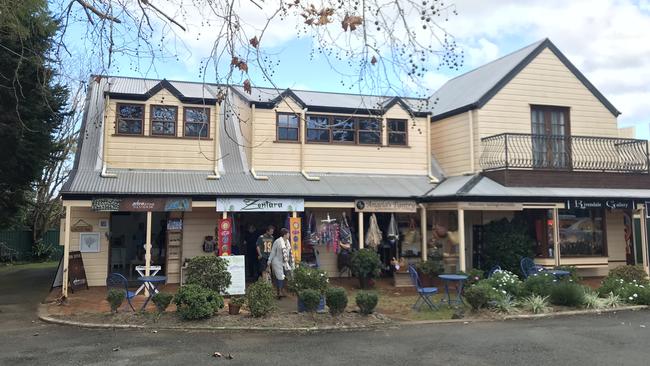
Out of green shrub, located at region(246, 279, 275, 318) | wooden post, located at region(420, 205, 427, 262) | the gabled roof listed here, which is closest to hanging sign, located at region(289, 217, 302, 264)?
wooden post, located at region(420, 205, 427, 262)

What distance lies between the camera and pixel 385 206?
1545 cm

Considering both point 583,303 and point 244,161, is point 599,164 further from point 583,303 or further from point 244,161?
point 244,161

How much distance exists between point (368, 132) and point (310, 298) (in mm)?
8769

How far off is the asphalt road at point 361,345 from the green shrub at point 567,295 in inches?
39.3

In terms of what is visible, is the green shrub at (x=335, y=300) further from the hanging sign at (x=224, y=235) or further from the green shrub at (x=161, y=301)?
the hanging sign at (x=224, y=235)

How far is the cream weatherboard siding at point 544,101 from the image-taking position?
55.3ft

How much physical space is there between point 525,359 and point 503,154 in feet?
31.7

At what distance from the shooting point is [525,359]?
7.42 m

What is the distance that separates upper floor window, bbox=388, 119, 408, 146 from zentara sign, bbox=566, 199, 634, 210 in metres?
5.59

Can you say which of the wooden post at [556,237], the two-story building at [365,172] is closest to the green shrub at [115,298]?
the two-story building at [365,172]

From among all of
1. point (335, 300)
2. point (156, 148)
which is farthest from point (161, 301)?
point (156, 148)

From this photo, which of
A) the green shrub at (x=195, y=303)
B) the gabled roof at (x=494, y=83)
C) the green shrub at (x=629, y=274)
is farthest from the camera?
the gabled roof at (x=494, y=83)

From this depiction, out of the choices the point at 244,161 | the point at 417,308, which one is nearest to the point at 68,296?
the point at 244,161

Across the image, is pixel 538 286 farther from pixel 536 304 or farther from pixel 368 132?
pixel 368 132
